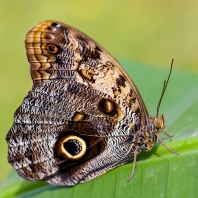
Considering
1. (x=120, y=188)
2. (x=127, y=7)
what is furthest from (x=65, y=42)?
(x=127, y=7)

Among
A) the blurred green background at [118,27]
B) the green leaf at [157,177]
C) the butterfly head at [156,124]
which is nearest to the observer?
the green leaf at [157,177]

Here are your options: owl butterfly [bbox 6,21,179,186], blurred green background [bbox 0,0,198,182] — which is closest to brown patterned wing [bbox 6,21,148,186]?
owl butterfly [bbox 6,21,179,186]

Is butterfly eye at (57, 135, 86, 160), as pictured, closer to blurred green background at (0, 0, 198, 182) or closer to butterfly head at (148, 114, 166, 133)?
butterfly head at (148, 114, 166, 133)

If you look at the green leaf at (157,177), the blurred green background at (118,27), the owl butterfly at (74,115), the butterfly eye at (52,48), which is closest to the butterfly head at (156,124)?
the owl butterfly at (74,115)

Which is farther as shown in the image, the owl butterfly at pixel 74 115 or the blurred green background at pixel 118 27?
the blurred green background at pixel 118 27

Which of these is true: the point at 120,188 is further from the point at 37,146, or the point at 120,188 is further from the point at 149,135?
the point at 37,146

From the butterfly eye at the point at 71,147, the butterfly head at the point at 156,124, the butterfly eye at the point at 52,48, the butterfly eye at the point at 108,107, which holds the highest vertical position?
the butterfly eye at the point at 52,48

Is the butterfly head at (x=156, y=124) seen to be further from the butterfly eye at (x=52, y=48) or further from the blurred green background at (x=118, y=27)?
the blurred green background at (x=118, y=27)

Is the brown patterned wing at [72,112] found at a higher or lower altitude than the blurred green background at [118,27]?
higher
